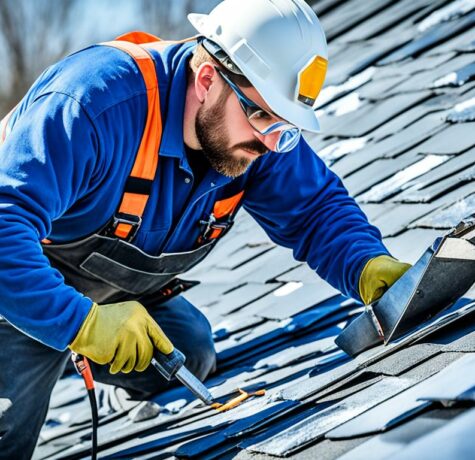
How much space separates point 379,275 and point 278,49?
2.66 feet

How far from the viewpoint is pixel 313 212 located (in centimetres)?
379

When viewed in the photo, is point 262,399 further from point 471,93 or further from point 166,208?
point 471,93

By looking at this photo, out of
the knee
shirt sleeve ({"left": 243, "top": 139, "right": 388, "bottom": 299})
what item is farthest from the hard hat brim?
the knee

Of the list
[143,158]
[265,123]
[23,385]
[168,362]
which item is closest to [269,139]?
[265,123]

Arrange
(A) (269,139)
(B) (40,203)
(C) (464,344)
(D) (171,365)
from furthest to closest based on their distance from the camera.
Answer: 1. (A) (269,139)
2. (D) (171,365)
3. (B) (40,203)
4. (C) (464,344)

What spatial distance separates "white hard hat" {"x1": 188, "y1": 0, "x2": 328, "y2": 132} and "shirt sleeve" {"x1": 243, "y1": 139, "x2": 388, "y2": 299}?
493mm

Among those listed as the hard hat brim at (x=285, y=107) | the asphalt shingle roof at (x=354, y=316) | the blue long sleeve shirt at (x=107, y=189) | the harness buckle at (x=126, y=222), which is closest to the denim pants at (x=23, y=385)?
the asphalt shingle roof at (x=354, y=316)

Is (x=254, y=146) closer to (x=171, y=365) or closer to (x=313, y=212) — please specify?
(x=313, y=212)

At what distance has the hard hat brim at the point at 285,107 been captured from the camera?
10.4 feet

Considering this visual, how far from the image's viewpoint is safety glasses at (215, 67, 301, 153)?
3225 mm

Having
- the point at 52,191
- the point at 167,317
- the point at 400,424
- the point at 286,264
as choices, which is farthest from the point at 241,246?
the point at 400,424

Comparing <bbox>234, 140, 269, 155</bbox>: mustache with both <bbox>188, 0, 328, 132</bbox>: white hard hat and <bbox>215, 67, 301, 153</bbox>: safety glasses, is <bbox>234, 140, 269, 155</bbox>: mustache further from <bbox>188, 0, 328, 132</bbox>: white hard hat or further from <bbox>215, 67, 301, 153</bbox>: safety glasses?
<bbox>188, 0, 328, 132</bbox>: white hard hat

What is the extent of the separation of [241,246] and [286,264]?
53cm

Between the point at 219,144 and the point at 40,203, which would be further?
the point at 219,144
